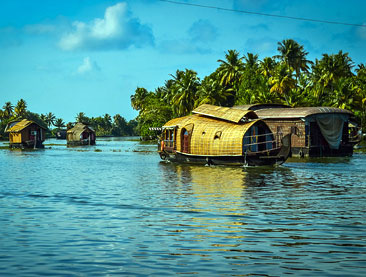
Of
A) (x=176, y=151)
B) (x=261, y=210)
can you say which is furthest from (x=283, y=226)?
(x=176, y=151)

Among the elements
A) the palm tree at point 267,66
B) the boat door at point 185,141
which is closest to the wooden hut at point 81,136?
the palm tree at point 267,66

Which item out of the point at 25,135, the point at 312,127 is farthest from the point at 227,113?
the point at 25,135

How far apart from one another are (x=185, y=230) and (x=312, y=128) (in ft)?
110

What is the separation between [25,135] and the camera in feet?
249

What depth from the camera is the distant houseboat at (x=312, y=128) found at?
1644 inches

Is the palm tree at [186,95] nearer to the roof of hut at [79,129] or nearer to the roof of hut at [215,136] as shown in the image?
the roof of hut at [79,129]

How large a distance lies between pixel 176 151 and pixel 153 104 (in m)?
53.1

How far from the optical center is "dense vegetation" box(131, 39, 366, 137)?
62.5 m

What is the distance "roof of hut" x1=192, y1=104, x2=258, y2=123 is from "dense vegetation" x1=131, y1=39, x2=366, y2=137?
27163mm

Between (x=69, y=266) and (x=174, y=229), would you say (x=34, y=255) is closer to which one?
(x=69, y=266)

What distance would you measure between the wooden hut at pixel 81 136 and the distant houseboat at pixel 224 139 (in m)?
58.8

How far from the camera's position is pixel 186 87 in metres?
75.7

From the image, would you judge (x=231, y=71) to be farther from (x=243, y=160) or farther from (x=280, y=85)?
(x=243, y=160)

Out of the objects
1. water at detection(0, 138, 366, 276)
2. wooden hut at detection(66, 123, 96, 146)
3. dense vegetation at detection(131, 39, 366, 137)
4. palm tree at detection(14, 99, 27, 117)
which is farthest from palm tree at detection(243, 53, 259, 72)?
palm tree at detection(14, 99, 27, 117)
